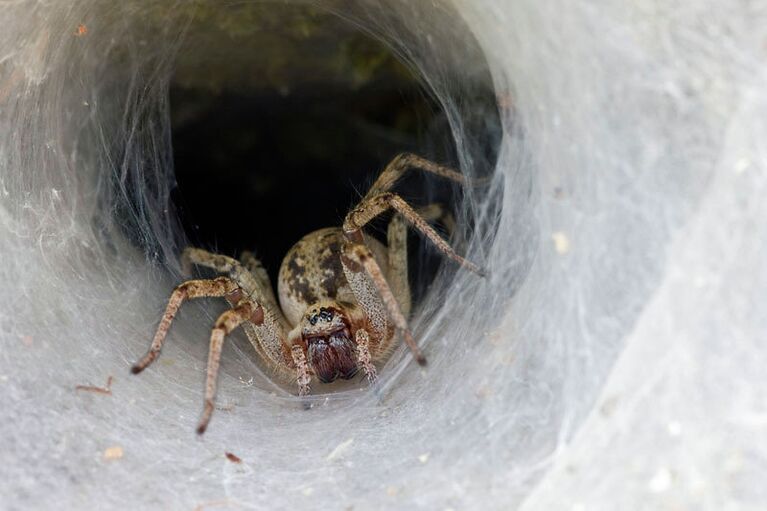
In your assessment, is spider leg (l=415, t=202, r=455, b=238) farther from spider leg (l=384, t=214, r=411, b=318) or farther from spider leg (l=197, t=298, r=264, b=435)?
A: spider leg (l=197, t=298, r=264, b=435)

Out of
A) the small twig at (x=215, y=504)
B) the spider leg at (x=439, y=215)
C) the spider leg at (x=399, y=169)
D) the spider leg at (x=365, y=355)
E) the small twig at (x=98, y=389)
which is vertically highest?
the spider leg at (x=399, y=169)

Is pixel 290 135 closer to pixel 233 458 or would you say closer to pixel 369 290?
pixel 369 290

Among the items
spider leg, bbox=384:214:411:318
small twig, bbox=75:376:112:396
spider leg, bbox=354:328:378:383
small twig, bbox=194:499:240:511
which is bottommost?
small twig, bbox=194:499:240:511

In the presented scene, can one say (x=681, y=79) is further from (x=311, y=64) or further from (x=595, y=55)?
(x=311, y=64)

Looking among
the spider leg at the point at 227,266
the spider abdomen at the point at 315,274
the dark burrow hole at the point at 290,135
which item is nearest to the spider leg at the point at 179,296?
the spider leg at the point at 227,266

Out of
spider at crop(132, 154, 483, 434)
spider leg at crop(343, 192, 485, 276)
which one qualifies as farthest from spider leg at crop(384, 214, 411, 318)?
spider leg at crop(343, 192, 485, 276)

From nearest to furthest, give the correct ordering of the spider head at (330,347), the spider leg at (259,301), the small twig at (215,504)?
the small twig at (215,504), the spider head at (330,347), the spider leg at (259,301)

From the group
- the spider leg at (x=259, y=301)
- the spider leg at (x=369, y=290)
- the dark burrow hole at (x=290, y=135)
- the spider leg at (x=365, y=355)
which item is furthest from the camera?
the dark burrow hole at (x=290, y=135)

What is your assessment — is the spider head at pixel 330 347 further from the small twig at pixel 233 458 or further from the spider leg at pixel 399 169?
the small twig at pixel 233 458
